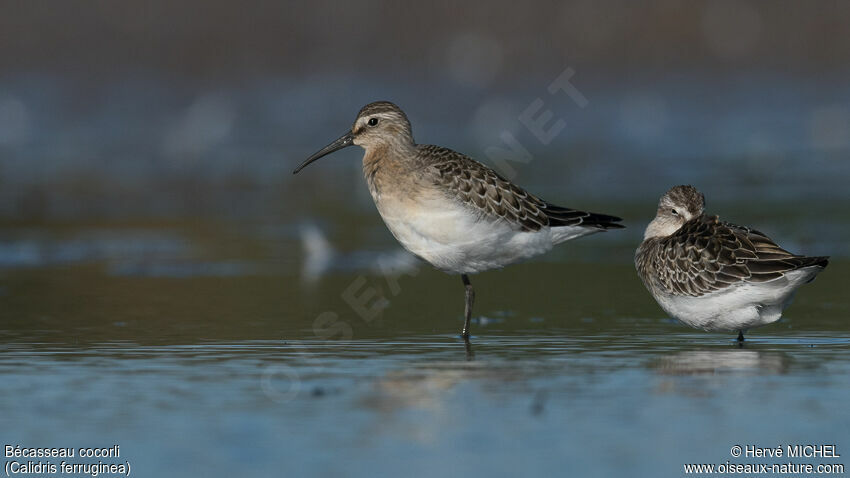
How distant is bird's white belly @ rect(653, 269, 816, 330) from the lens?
1248 centimetres

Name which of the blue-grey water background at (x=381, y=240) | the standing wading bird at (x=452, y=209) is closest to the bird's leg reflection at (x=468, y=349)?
the blue-grey water background at (x=381, y=240)

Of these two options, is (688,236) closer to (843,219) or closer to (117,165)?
(843,219)

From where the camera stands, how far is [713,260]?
12898mm

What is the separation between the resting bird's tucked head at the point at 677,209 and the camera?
46.3 ft

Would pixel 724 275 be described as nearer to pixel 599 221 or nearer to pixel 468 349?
pixel 599 221

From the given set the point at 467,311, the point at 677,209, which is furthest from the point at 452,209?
the point at 677,209

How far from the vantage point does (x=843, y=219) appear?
21344mm

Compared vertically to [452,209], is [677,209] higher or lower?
lower

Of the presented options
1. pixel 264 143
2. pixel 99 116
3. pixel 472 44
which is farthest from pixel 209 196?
pixel 472 44

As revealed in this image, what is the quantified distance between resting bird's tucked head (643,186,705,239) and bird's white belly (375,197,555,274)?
142 cm

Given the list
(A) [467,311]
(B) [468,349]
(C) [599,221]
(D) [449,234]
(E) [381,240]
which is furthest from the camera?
(E) [381,240]

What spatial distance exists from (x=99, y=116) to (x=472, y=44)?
11.0 metres

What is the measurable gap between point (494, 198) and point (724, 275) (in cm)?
249

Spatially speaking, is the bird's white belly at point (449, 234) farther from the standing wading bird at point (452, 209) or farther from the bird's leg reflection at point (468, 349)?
the bird's leg reflection at point (468, 349)
